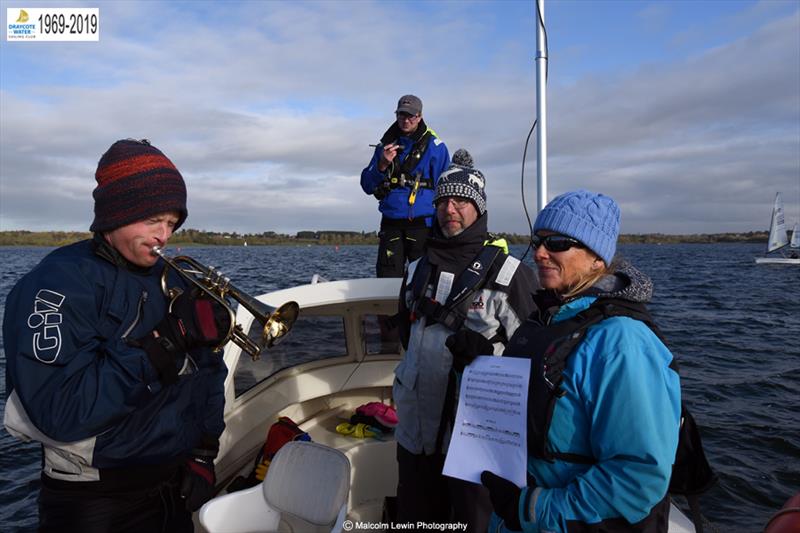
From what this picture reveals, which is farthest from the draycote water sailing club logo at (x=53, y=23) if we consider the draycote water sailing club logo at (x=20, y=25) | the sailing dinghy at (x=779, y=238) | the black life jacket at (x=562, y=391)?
the sailing dinghy at (x=779, y=238)

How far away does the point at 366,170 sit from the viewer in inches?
195

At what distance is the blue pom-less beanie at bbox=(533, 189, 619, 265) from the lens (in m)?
1.90

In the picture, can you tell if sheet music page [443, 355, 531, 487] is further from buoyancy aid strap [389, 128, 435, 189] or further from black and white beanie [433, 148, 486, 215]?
buoyancy aid strap [389, 128, 435, 189]

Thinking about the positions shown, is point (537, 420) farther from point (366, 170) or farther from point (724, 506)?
point (724, 506)

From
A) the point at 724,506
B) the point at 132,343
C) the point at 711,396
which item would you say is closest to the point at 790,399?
the point at 711,396

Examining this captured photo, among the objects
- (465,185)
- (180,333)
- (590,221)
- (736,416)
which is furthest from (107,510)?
(736,416)

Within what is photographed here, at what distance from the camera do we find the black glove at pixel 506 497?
5.90 feet

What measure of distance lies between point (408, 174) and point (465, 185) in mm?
1812

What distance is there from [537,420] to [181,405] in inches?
59.5

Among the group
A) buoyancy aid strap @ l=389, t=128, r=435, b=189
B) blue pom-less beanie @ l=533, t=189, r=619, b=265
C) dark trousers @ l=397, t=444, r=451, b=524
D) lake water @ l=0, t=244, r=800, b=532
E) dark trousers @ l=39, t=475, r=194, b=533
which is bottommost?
lake water @ l=0, t=244, r=800, b=532

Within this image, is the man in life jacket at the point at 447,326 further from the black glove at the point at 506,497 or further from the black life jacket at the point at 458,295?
the black glove at the point at 506,497

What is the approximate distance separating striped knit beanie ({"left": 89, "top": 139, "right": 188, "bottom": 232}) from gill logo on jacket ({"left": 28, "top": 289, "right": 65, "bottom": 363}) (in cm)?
33

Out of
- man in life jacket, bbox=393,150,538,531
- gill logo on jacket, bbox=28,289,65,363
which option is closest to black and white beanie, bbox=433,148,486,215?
man in life jacket, bbox=393,150,538,531

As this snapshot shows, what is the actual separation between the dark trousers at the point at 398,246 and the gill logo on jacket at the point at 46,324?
10.8ft
